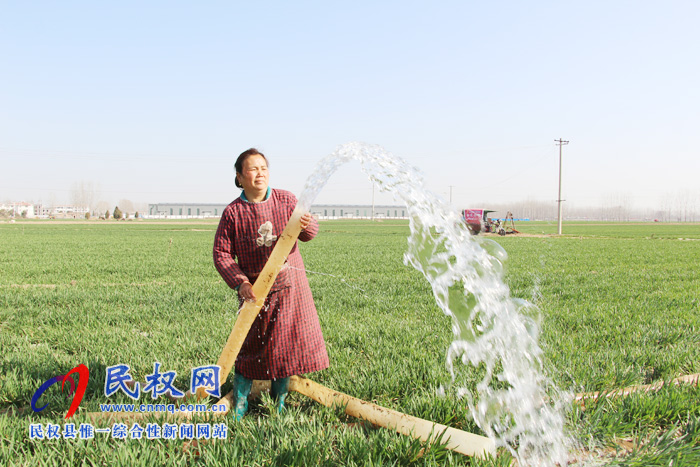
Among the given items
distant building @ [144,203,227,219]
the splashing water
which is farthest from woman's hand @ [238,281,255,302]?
distant building @ [144,203,227,219]

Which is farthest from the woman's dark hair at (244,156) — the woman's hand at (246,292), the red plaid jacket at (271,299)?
the woman's hand at (246,292)

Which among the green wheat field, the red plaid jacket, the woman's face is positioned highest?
the woman's face

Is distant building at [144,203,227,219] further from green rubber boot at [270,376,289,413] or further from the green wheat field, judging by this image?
green rubber boot at [270,376,289,413]

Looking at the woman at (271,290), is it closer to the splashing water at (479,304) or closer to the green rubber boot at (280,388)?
the green rubber boot at (280,388)

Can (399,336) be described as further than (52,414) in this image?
Yes

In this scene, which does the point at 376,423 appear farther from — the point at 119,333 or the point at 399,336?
the point at 119,333

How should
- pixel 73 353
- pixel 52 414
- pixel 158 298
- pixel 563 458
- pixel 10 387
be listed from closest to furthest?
pixel 563 458, pixel 52 414, pixel 10 387, pixel 73 353, pixel 158 298

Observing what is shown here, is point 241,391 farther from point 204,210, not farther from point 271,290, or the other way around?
point 204,210

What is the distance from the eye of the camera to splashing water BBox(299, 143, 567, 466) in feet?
8.76

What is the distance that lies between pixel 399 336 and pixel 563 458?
2.42 meters

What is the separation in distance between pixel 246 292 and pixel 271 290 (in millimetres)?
250

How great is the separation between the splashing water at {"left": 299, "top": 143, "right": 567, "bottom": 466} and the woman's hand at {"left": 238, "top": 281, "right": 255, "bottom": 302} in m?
0.59

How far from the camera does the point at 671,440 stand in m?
2.62

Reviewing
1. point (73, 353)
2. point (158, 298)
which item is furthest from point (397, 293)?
point (73, 353)
